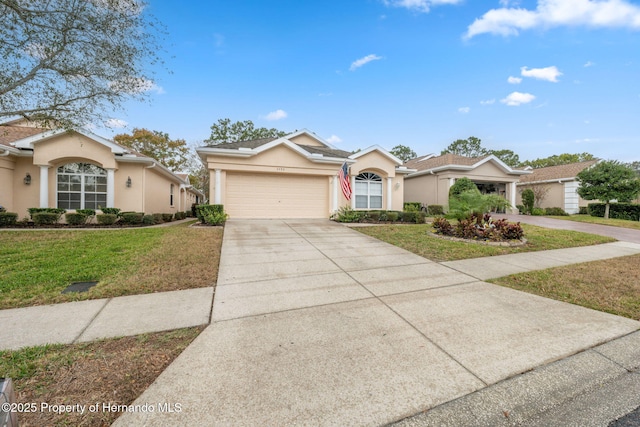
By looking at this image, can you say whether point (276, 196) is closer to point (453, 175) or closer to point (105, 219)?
point (105, 219)

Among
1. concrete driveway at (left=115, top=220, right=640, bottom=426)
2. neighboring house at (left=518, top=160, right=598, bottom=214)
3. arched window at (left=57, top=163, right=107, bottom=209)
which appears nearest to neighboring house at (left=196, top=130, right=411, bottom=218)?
arched window at (left=57, top=163, right=107, bottom=209)

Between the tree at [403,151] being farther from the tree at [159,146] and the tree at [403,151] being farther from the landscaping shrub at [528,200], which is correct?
the tree at [159,146]

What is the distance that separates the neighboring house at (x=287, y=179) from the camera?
12674 mm

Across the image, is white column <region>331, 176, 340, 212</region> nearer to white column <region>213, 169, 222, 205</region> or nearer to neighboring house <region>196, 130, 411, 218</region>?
neighboring house <region>196, 130, 411, 218</region>

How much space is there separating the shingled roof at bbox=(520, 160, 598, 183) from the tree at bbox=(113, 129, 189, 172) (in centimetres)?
3670

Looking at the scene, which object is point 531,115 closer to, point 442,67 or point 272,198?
point 442,67

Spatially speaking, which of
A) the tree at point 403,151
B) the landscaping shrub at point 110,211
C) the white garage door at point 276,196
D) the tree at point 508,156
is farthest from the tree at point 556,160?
the landscaping shrub at point 110,211

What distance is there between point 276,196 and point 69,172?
942 cm

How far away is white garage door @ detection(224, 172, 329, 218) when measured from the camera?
520 inches

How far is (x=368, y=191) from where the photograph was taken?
16.0m

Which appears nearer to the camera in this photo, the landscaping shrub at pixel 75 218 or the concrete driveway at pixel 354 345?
the concrete driveway at pixel 354 345

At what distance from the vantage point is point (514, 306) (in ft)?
12.1

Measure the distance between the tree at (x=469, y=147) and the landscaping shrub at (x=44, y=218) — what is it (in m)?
53.2

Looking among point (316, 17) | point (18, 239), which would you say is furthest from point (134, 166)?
point (316, 17)
